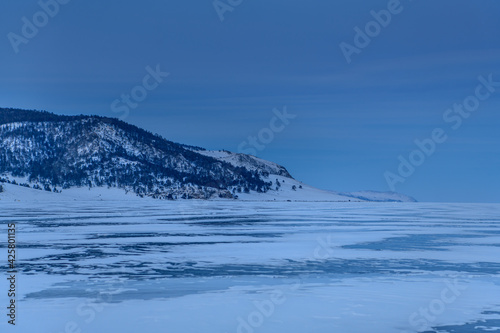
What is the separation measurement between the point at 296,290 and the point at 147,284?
527 cm

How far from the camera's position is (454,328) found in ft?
55.8

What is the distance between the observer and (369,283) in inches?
929

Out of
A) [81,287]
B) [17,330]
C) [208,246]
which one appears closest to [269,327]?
[17,330]

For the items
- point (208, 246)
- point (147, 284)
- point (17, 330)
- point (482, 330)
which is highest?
point (208, 246)

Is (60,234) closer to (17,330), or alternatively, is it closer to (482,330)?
(17,330)

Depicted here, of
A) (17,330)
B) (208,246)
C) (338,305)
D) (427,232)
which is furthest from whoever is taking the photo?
(427,232)

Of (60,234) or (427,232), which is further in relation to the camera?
(427,232)

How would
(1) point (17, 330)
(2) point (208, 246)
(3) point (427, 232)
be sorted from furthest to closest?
1. (3) point (427, 232)
2. (2) point (208, 246)
3. (1) point (17, 330)

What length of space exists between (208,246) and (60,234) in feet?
42.3

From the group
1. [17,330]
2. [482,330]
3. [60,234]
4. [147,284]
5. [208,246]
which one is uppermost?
[60,234]

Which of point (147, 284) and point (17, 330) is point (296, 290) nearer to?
point (147, 284)

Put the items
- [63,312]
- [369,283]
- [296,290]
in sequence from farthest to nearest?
[369,283], [296,290], [63,312]

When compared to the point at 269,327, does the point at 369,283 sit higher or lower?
higher

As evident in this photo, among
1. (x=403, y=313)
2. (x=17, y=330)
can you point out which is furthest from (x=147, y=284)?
(x=403, y=313)
